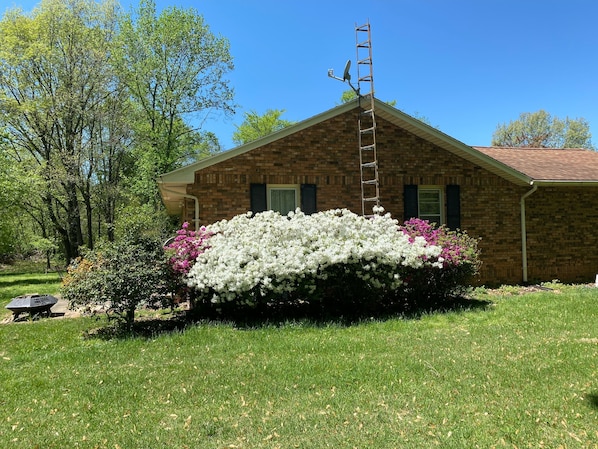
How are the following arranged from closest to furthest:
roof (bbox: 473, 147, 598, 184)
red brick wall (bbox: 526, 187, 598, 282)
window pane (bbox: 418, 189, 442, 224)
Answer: window pane (bbox: 418, 189, 442, 224) → roof (bbox: 473, 147, 598, 184) → red brick wall (bbox: 526, 187, 598, 282)

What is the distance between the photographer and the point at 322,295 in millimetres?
7332

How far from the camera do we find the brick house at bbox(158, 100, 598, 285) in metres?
9.77

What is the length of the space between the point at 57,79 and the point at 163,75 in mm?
5385

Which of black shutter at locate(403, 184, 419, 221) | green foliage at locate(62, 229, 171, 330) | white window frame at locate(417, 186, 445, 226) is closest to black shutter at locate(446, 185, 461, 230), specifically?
white window frame at locate(417, 186, 445, 226)

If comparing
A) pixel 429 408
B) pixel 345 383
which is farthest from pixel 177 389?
pixel 429 408

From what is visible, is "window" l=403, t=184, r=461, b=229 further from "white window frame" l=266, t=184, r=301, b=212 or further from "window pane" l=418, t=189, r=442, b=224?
Answer: "white window frame" l=266, t=184, r=301, b=212

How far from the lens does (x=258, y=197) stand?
9.89m

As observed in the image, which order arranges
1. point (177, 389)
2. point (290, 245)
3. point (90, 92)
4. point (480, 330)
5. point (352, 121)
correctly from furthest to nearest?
point (90, 92), point (352, 121), point (290, 245), point (480, 330), point (177, 389)

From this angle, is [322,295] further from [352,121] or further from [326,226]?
[352,121]

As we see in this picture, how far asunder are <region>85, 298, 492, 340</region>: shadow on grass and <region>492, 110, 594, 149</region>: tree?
36216mm

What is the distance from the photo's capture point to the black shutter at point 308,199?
10.1 m

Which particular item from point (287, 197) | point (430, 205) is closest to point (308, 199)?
point (287, 197)

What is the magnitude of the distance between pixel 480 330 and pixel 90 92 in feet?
75.5

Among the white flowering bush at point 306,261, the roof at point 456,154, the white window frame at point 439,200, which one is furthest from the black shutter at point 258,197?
the white window frame at point 439,200
